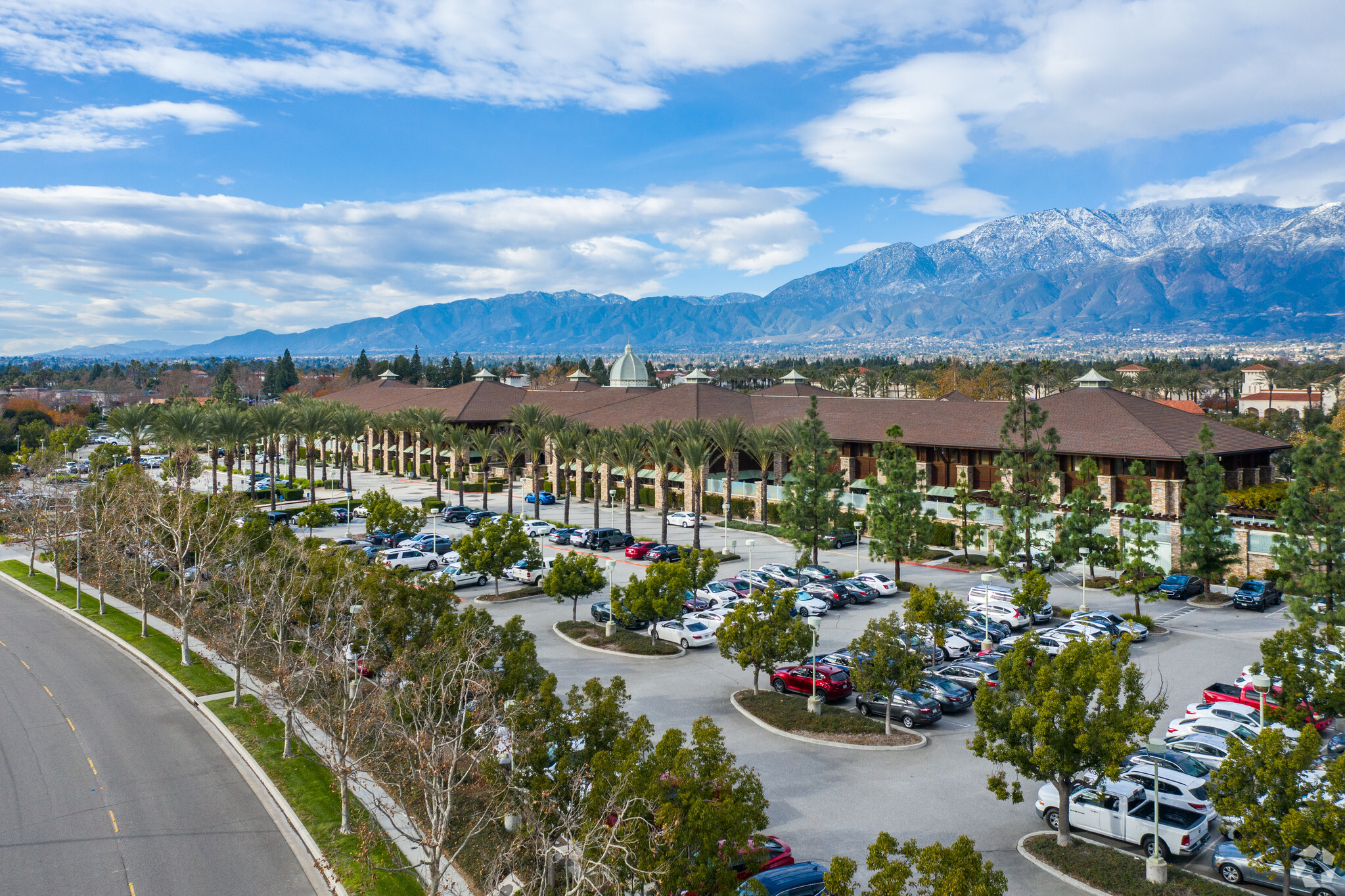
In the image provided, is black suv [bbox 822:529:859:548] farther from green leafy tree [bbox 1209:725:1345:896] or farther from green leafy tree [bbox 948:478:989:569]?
green leafy tree [bbox 1209:725:1345:896]

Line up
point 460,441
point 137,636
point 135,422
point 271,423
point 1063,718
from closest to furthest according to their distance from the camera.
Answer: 1. point 1063,718
2. point 137,636
3. point 135,422
4. point 271,423
5. point 460,441

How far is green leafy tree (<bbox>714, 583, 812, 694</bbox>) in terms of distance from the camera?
28.9m

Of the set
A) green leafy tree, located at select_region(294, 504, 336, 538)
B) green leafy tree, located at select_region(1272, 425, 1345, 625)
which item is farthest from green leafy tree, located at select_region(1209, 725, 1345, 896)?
green leafy tree, located at select_region(294, 504, 336, 538)

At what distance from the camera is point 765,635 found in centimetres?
2891

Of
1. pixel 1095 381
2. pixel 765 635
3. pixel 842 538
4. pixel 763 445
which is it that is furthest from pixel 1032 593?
pixel 1095 381

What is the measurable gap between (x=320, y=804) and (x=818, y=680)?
17208 mm

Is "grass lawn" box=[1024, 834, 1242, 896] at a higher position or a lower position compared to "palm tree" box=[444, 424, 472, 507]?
lower

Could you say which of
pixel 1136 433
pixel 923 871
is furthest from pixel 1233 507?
pixel 923 871

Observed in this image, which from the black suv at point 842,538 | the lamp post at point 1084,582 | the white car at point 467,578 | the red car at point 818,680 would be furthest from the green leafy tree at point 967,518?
the white car at point 467,578

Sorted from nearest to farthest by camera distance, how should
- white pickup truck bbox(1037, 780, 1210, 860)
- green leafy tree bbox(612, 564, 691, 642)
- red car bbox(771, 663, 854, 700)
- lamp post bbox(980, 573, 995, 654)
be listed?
white pickup truck bbox(1037, 780, 1210, 860), red car bbox(771, 663, 854, 700), green leafy tree bbox(612, 564, 691, 642), lamp post bbox(980, 573, 995, 654)

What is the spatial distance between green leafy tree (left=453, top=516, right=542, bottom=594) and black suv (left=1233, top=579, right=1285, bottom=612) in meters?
36.9

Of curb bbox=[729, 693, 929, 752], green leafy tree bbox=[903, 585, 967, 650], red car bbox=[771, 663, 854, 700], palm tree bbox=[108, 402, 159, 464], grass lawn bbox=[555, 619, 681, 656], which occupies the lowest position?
curb bbox=[729, 693, 929, 752]

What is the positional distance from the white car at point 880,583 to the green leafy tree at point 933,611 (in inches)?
566

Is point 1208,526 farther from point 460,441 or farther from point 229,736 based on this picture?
point 460,441
